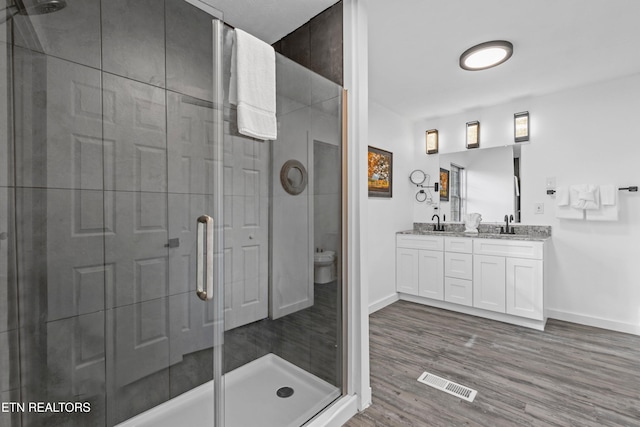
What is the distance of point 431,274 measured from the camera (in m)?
3.54

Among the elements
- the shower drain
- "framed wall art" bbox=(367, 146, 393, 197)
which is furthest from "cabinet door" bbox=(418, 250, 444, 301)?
the shower drain

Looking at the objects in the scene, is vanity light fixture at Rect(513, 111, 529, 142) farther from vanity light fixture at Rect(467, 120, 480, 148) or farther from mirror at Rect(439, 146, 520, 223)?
vanity light fixture at Rect(467, 120, 480, 148)

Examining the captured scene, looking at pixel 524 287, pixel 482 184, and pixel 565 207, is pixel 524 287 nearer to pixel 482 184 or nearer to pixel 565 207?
pixel 565 207

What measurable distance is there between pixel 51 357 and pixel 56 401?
0.19 metres

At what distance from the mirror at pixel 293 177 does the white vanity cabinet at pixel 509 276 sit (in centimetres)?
248

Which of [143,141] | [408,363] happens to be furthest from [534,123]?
[143,141]

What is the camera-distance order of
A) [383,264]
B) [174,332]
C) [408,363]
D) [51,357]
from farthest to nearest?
[383,264] < [408,363] < [174,332] < [51,357]

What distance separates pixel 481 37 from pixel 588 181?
206cm

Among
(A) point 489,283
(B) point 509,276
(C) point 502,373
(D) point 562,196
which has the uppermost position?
(D) point 562,196

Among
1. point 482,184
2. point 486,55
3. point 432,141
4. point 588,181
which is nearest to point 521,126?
point 482,184

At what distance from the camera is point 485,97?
331 centimetres

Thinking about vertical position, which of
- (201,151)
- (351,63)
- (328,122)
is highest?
(351,63)

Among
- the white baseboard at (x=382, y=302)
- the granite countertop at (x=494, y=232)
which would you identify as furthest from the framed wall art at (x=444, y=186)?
the white baseboard at (x=382, y=302)

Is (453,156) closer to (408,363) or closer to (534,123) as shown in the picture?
(534,123)
